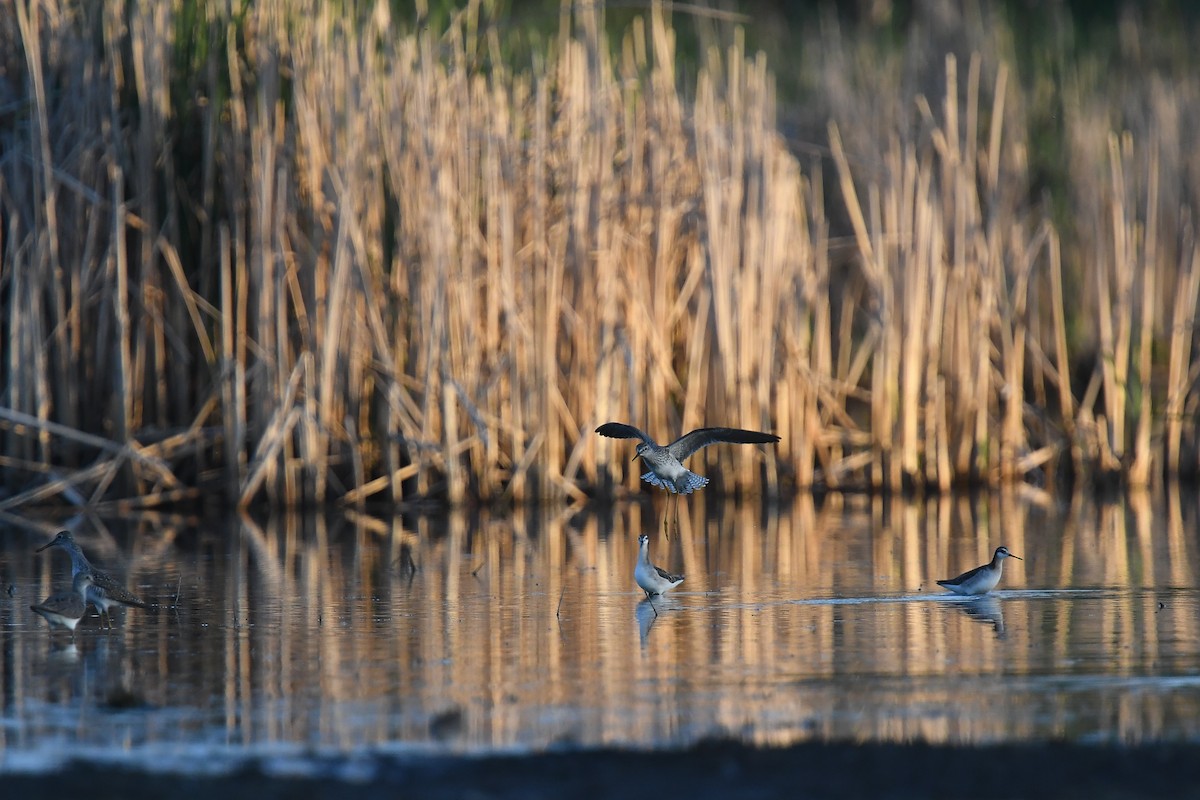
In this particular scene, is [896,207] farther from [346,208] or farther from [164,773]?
[164,773]

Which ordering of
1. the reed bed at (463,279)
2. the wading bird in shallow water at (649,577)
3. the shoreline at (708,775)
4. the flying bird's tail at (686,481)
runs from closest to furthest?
the shoreline at (708,775)
the wading bird in shallow water at (649,577)
the flying bird's tail at (686,481)
the reed bed at (463,279)

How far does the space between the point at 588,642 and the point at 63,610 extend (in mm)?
2036

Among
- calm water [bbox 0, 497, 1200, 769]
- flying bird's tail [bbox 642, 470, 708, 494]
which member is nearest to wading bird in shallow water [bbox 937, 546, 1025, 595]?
calm water [bbox 0, 497, 1200, 769]

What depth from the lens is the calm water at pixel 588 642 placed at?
525 cm

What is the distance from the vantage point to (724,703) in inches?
221

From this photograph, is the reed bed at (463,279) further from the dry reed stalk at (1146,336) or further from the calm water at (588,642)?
the calm water at (588,642)

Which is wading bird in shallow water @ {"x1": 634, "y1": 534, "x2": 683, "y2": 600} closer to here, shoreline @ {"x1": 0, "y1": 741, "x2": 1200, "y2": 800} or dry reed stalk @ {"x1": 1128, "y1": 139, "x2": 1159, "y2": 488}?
shoreline @ {"x1": 0, "y1": 741, "x2": 1200, "y2": 800}

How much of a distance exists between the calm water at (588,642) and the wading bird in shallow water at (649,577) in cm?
9

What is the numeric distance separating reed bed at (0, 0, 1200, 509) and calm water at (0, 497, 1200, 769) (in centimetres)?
135

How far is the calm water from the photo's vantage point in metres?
5.25

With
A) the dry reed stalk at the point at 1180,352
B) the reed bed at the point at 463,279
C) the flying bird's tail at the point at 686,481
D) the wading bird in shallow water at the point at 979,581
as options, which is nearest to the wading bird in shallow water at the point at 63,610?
the flying bird's tail at the point at 686,481

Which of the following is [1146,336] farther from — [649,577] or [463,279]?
[649,577]

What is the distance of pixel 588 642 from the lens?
687 centimetres

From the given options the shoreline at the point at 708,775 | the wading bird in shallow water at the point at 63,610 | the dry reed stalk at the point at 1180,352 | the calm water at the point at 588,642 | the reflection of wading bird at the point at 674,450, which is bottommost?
the shoreline at the point at 708,775
